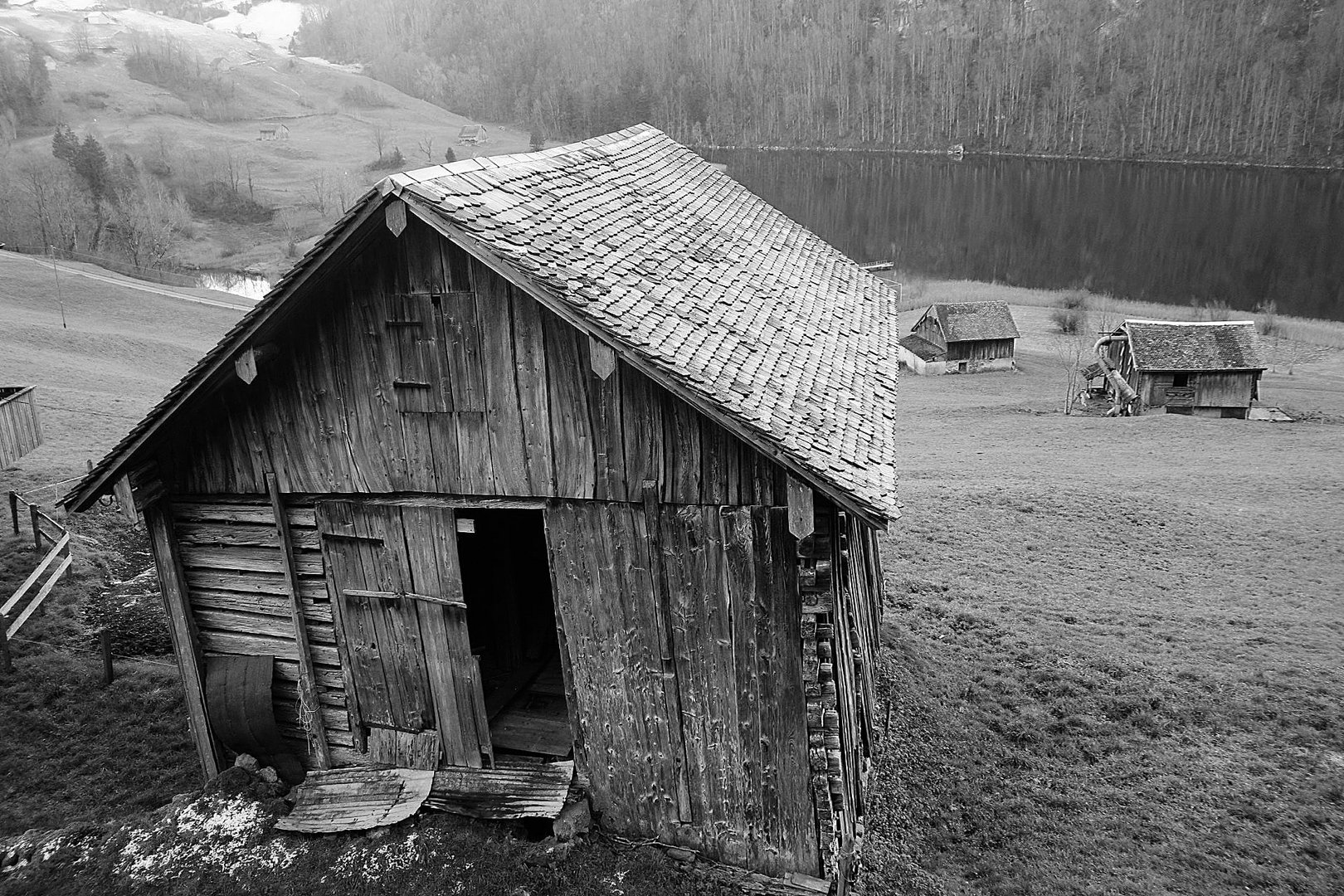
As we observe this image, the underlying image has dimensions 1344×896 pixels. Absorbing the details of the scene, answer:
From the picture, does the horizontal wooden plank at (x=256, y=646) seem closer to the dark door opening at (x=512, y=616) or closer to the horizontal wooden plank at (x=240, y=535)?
the horizontal wooden plank at (x=240, y=535)

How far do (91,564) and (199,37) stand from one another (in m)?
212

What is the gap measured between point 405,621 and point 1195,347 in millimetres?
40247

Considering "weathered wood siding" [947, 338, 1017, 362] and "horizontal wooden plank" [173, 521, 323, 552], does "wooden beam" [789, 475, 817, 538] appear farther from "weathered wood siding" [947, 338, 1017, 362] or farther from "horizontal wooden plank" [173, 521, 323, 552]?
"weathered wood siding" [947, 338, 1017, 362]

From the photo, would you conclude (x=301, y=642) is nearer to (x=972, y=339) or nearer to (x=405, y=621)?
(x=405, y=621)

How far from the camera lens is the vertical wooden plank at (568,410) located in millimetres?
7680

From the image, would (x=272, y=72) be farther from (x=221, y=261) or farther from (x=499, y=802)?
(x=499, y=802)

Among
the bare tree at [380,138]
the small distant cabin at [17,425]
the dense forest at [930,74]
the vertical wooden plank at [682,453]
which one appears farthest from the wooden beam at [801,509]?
the dense forest at [930,74]

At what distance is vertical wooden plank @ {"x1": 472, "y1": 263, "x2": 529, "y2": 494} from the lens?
7.75 meters

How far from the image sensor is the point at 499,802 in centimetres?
893

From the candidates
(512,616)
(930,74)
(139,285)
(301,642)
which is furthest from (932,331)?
(930,74)

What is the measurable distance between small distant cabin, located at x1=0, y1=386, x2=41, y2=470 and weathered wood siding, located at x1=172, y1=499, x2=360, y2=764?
33.1ft

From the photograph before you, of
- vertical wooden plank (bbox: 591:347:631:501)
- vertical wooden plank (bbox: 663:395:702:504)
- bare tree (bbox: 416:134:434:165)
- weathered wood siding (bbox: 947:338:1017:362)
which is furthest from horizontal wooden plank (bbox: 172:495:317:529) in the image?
bare tree (bbox: 416:134:434:165)

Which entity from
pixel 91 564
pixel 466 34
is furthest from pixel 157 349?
pixel 466 34

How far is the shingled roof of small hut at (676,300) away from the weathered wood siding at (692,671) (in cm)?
101
